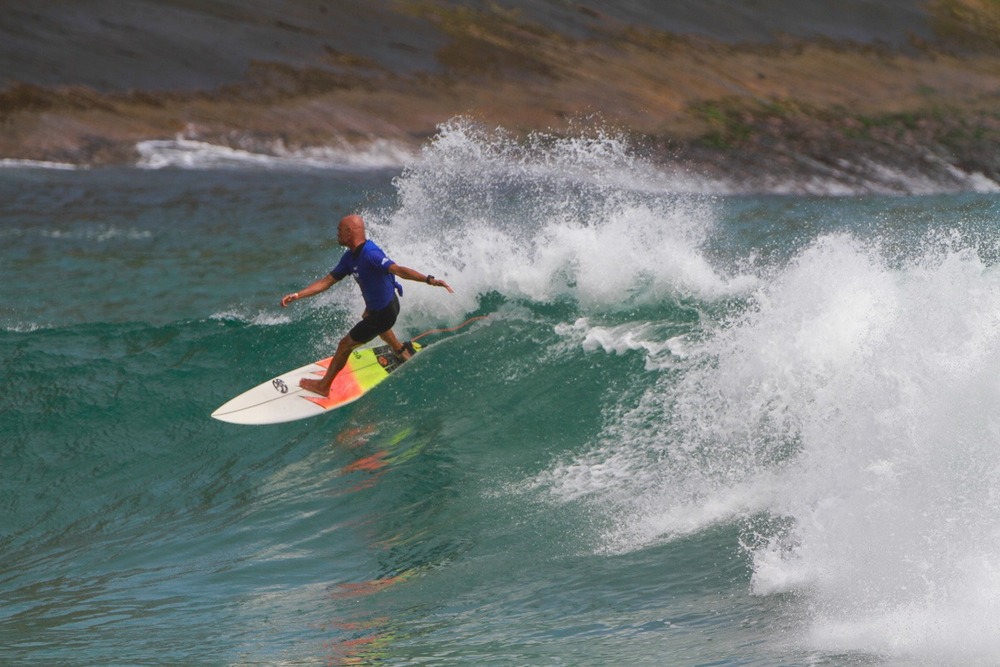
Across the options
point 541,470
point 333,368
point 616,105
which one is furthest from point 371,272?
point 616,105

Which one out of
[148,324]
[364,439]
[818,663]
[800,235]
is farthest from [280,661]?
[800,235]

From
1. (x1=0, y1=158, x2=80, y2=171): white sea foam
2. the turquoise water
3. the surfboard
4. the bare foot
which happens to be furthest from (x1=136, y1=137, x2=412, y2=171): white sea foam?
the bare foot

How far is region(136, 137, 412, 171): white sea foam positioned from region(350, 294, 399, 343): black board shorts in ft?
44.4

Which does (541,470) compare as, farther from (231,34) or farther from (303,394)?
(231,34)

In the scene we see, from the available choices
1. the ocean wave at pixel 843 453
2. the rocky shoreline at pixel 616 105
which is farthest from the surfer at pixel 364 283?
the rocky shoreline at pixel 616 105

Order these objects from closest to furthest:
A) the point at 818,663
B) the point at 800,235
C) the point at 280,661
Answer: the point at 818,663 < the point at 280,661 < the point at 800,235

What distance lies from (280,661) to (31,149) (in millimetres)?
19520

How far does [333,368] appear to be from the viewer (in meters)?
10.6

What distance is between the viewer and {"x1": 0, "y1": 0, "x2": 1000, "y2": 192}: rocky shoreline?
2378 centimetres

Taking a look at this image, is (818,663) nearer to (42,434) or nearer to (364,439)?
(364,439)

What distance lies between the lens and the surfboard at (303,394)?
10.6m

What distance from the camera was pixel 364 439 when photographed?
10.1 meters

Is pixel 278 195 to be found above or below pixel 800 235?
below

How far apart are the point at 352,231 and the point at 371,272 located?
45 cm
